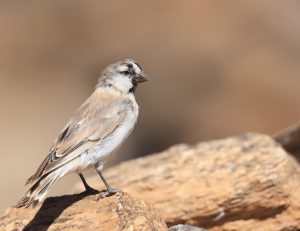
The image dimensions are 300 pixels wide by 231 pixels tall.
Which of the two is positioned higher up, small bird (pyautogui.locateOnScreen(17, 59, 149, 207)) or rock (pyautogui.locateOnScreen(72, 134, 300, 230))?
small bird (pyautogui.locateOnScreen(17, 59, 149, 207))

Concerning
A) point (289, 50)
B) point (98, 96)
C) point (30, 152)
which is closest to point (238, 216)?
point (98, 96)

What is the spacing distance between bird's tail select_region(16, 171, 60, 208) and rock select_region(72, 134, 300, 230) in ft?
7.54

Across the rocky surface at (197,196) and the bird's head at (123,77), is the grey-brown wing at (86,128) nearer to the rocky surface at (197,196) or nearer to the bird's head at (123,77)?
the bird's head at (123,77)

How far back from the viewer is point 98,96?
34.1 feet

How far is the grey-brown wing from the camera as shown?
29.3ft

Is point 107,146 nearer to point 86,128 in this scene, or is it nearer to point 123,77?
point 86,128

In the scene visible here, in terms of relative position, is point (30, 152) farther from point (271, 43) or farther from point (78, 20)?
point (271, 43)

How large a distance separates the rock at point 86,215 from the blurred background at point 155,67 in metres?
9.16

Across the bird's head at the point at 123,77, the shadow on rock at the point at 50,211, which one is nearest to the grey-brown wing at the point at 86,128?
the bird's head at the point at 123,77

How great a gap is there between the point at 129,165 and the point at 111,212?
12.7 feet

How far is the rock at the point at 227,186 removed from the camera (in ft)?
34.3

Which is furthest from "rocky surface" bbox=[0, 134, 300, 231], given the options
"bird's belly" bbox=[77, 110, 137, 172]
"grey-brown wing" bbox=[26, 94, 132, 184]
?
"grey-brown wing" bbox=[26, 94, 132, 184]

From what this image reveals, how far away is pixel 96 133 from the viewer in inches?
374

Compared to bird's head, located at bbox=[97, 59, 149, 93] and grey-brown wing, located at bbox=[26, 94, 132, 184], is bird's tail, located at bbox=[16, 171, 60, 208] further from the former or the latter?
bird's head, located at bbox=[97, 59, 149, 93]
